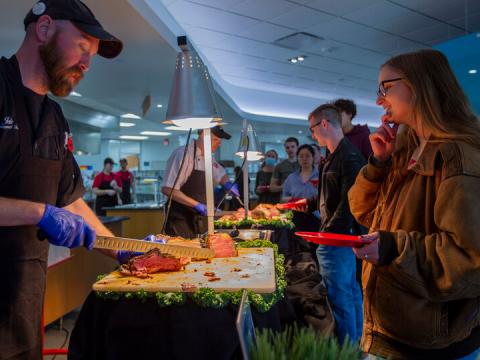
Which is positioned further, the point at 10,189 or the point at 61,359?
the point at 61,359

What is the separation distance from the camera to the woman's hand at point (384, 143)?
144 cm

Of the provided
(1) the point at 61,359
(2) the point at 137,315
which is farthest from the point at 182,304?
(1) the point at 61,359

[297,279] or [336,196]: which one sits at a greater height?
[336,196]

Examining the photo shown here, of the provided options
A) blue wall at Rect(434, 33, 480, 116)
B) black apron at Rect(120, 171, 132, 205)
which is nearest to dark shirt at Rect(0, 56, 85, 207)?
blue wall at Rect(434, 33, 480, 116)

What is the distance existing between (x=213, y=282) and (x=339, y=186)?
167 centimetres

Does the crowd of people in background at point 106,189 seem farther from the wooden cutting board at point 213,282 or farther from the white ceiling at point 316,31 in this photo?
the wooden cutting board at point 213,282

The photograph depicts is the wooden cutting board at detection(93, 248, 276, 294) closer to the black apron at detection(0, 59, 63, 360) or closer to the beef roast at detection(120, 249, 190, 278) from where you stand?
the beef roast at detection(120, 249, 190, 278)

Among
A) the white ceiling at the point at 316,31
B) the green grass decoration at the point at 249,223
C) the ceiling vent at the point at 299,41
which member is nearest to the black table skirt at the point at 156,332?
the green grass decoration at the point at 249,223

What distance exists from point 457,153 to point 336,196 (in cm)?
171

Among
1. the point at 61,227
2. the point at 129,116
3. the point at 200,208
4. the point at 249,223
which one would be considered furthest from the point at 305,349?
the point at 129,116

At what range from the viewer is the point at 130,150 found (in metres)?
19.1

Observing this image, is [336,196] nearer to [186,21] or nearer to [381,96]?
[381,96]

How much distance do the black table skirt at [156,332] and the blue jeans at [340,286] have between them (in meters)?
1.50

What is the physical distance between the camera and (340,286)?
2738 millimetres
